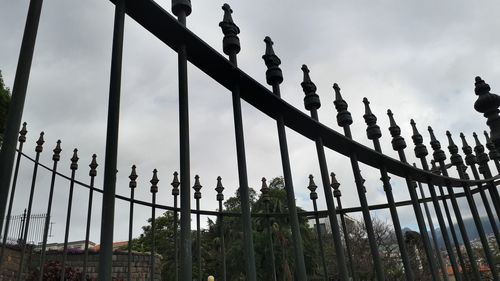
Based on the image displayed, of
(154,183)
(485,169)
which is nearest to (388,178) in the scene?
(485,169)

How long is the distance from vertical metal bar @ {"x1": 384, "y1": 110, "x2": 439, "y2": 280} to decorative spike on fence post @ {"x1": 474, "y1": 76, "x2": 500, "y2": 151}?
77cm

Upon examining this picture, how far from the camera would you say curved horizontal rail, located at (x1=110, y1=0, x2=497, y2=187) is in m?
1.55

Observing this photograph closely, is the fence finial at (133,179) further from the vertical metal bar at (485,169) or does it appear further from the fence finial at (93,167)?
the vertical metal bar at (485,169)

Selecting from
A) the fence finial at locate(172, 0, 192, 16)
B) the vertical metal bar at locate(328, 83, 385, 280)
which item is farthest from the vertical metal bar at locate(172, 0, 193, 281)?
the vertical metal bar at locate(328, 83, 385, 280)

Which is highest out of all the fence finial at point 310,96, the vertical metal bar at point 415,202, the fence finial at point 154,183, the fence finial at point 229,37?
the fence finial at point 229,37

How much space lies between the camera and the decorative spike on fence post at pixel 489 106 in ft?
8.90

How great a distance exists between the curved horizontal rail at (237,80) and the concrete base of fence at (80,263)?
770 cm

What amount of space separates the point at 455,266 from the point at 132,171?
2.67 meters

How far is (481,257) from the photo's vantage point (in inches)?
840

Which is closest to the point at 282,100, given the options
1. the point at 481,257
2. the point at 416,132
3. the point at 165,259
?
the point at 416,132

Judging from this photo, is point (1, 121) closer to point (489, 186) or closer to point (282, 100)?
point (282, 100)

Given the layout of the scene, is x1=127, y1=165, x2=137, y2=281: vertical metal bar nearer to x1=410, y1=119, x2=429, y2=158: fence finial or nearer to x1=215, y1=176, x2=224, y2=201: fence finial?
x1=215, y1=176, x2=224, y2=201: fence finial

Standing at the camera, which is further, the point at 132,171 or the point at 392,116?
the point at 132,171

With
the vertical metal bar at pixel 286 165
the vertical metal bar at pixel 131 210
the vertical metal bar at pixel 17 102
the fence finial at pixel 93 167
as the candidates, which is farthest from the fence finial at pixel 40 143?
the vertical metal bar at pixel 286 165
